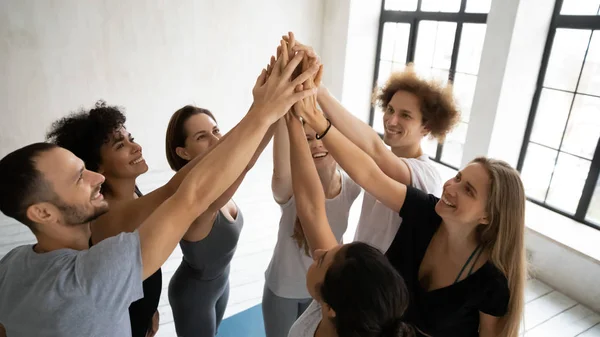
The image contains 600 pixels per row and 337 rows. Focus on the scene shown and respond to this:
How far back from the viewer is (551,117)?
3.40 metres

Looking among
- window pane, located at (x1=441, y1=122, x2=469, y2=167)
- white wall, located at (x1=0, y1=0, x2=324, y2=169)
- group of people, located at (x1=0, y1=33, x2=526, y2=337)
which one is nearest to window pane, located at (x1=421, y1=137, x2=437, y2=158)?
window pane, located at (x1=441, y1=122, x2=469, y2=167)

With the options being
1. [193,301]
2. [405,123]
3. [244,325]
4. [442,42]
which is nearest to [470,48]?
[442,42]

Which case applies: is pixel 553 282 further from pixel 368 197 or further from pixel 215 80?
pixel 215 80

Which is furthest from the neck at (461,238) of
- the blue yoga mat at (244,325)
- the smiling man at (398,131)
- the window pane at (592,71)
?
Result: the window pane at (592,71)

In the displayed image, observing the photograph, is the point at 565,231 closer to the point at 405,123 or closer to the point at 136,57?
the point at 405,123

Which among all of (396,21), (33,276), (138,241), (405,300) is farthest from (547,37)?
(33,276)

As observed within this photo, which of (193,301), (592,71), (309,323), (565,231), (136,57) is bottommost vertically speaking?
(565,231)

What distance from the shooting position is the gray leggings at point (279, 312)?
163 cm

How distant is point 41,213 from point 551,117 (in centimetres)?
373

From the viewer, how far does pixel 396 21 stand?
4844 millimetres

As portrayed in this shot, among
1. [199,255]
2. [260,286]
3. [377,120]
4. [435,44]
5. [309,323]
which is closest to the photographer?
[309,323]

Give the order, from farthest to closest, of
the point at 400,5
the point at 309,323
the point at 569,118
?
the point at 400,5 → the point at 569,118 → the point at 309,323

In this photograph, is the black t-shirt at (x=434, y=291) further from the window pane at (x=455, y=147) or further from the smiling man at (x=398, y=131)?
the window pane at (x=455, y=147)

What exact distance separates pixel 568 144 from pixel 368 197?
2609 mm
